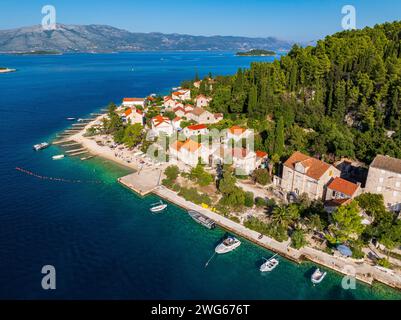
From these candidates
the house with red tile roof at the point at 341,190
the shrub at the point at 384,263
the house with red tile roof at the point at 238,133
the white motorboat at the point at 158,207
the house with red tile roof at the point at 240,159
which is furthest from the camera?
the house with red tile roof at the point at 238,133

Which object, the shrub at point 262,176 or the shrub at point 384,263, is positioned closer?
the shrub at point 384,263

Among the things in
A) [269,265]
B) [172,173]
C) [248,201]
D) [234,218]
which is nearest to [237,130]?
[172,173]

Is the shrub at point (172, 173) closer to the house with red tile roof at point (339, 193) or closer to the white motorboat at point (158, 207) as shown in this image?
the white motorboat at point (158, 207)

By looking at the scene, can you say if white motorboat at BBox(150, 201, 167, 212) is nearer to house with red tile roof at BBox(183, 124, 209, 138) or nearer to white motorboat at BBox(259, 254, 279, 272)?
white motorboat at BBox(259, 254, 279, 272)

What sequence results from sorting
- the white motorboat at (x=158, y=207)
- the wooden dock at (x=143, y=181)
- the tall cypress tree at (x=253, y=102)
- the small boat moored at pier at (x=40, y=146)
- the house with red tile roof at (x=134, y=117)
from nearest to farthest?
1. the white motorboat at (x=158, y=207)
2. the wooden dock at (x=143, y=181)
3. the tall cypress tree at (x=253, y=102)
4. the small boat moored at pier at (x=40, y=146)
5. the house with red tile roof at (x=134, y=117)

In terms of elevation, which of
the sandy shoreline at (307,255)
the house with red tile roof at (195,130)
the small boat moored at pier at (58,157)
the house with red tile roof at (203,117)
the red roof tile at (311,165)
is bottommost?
the sandy shoreline at (307,255)

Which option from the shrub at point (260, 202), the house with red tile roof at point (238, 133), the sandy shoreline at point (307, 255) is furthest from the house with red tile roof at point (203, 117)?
the shrub at point (260, 202)
